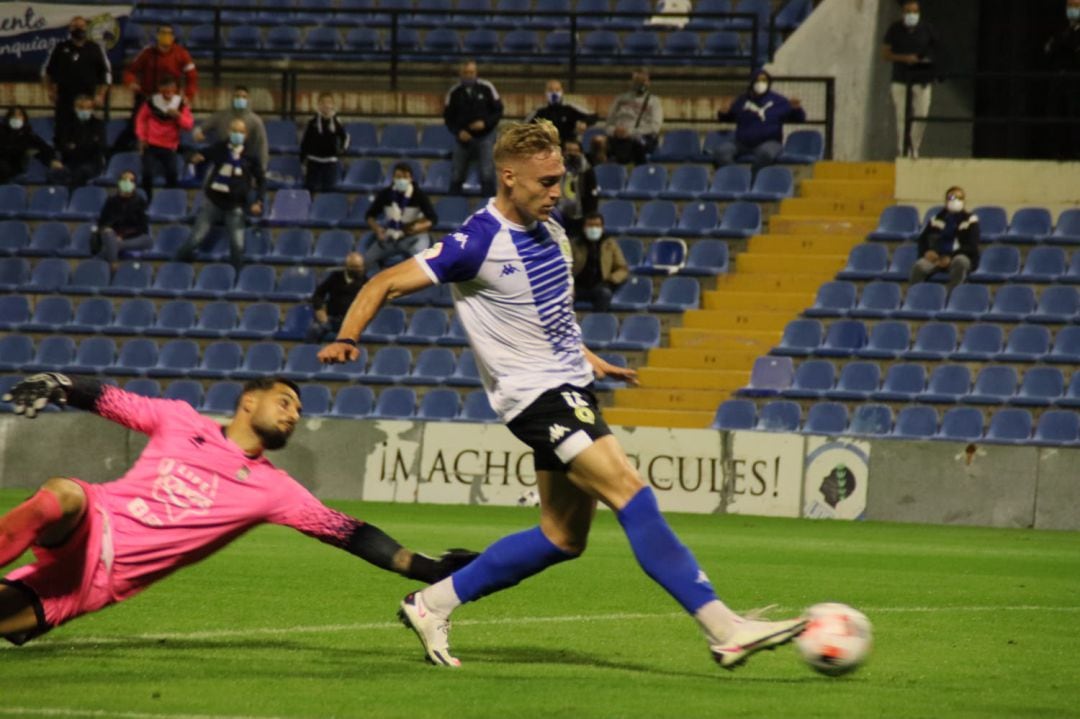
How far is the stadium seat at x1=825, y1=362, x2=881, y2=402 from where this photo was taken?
69.7 ft

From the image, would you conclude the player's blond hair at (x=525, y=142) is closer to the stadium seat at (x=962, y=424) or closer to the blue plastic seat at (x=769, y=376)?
the stadium seat at (x=962, y=424)

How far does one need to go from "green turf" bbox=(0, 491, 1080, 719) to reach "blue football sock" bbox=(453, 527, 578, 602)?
1.07 ft

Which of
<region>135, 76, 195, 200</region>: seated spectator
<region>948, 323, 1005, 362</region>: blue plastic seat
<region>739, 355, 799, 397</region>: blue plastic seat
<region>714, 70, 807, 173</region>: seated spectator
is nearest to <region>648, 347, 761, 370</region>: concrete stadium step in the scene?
<region>739, 355, 799, 397</region>: blue plastic seat

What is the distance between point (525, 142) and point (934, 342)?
14503mm

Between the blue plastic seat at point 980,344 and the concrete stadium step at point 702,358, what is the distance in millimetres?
2452

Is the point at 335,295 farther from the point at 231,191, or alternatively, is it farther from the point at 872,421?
the point at 872,421

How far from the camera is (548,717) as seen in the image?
6348mm

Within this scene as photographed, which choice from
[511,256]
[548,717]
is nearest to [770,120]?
[511,256]

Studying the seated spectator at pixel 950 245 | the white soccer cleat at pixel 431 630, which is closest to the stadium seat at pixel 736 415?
the seated spectator at pixel 950 245

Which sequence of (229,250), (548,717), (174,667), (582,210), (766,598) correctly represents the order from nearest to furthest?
(548,717)
(174,667)
(766,598)
(582,210)
(229,250)

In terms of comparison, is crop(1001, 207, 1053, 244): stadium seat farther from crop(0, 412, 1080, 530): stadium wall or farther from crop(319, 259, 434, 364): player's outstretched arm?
crop(319, 259, 434, 364): player's outstretched arm

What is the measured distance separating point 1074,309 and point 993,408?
1.64 metres

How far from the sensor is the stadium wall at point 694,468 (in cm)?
1920

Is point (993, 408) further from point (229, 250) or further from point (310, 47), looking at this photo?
point (310, 47)
